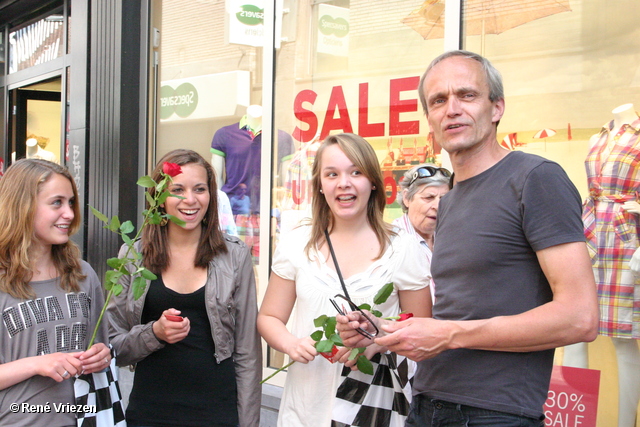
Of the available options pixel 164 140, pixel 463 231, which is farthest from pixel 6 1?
pixel 463 231

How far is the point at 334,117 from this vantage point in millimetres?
4781

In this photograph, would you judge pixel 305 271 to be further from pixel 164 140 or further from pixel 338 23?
pixel 164 140

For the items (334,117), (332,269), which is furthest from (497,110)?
(334,117)

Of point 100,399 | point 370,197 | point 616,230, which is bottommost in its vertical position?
point 100,399

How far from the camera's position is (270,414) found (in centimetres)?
432

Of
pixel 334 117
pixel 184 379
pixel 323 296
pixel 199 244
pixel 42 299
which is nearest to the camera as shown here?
pixel 323 296

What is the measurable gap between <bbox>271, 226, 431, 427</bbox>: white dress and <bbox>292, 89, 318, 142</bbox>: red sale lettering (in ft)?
8.84

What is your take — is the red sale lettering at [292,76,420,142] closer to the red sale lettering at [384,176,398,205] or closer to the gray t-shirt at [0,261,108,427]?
the red sale lettering at [384,176,398,205]

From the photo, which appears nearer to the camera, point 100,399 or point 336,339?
point 336,339

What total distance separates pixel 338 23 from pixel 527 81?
5.55ft

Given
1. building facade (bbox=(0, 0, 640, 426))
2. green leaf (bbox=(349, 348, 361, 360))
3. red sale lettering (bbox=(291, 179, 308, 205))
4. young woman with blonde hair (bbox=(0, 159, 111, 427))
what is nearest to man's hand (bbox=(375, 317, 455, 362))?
green leaf (bbox=(349, 348, 361, 360))

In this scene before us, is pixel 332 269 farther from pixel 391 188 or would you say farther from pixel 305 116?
pixel 305 116

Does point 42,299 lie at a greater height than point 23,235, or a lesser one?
lesser

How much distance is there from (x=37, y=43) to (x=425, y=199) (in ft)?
20.2
